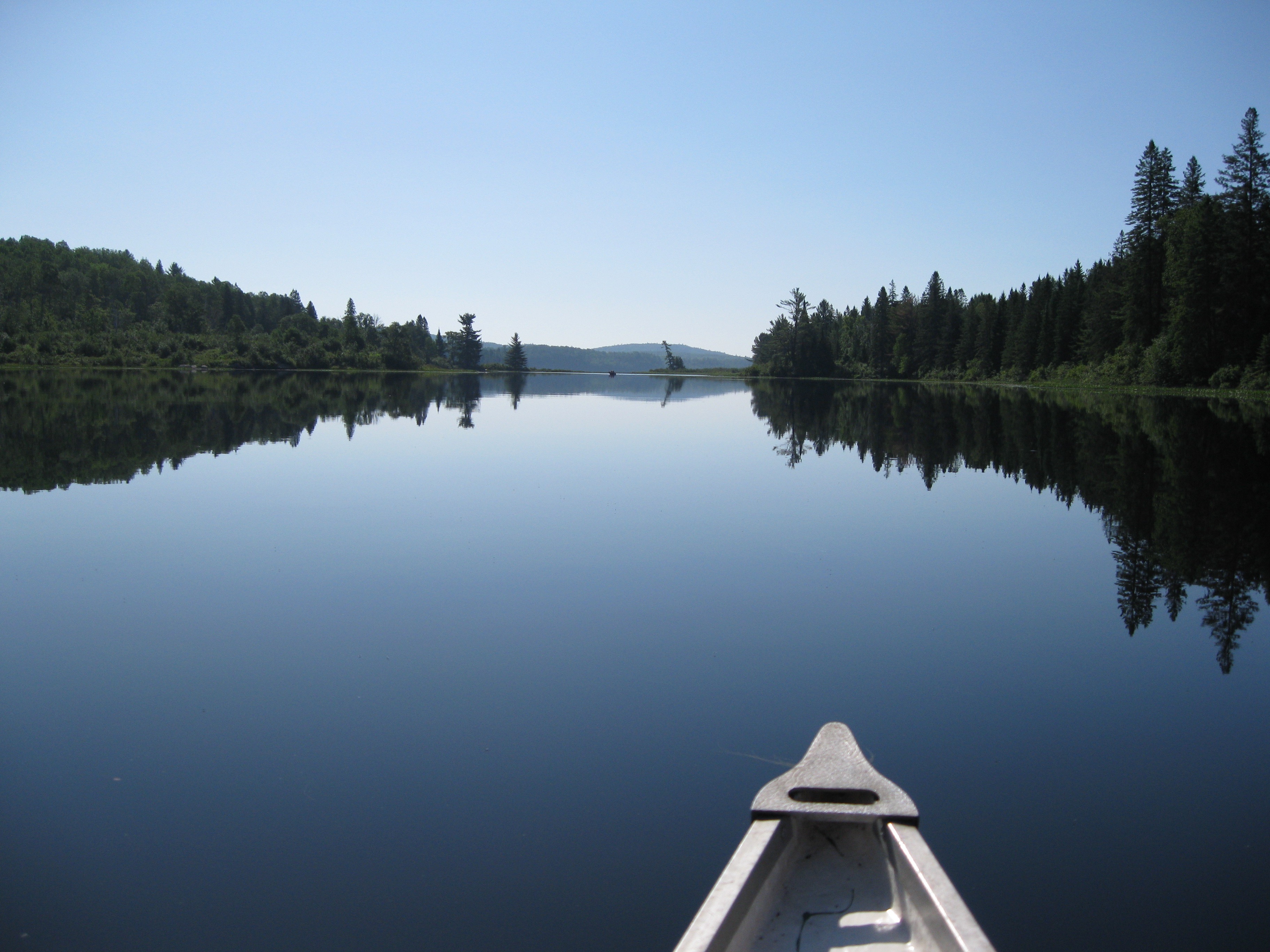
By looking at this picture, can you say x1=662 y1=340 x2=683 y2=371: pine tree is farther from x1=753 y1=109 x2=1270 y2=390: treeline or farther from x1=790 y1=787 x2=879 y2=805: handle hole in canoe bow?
x1=790 y1=787 x2=879 y2=805: handle hole in canoe bow

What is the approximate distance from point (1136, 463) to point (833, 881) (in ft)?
55.1

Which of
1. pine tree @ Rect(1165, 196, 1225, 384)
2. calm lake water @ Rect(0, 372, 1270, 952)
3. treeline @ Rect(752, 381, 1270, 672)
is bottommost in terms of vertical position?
calm lake water @ Rect(0, 372, 1270, 952)

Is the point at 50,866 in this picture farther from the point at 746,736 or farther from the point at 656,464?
the point at 656,464

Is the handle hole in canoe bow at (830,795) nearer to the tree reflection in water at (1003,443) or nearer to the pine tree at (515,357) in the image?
the tree reflection in water at (1003,443)

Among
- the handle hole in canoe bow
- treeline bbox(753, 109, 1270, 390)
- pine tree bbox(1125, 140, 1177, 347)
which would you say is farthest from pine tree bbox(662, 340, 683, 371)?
the handle hole in canoe bow

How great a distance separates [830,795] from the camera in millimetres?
3887

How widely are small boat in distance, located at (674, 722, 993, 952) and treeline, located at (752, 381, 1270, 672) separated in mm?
4663

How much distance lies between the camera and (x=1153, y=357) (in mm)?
47438

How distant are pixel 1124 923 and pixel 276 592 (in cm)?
741

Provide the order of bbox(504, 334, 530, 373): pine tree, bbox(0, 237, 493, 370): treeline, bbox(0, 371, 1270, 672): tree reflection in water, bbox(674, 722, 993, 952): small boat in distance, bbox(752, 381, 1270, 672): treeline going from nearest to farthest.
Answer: bbox(674, 722, 993, 952): small boat in distance < bbox(752, 381, 1270, 672): treeline < bbox(0, 371, 1270, 672): tree reflection in water < bbox(0, 237, 493, 370): treeline < bbox(504, 334, 530, 373): pine tree

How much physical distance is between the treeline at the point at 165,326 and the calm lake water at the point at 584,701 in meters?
81.5

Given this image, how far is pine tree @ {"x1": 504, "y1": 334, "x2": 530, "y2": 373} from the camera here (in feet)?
411

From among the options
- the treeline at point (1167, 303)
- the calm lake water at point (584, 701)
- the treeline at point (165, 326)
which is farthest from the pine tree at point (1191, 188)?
the treeline at point (165, 326)

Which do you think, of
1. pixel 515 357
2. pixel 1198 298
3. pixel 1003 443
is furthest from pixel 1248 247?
pixel 515 357
